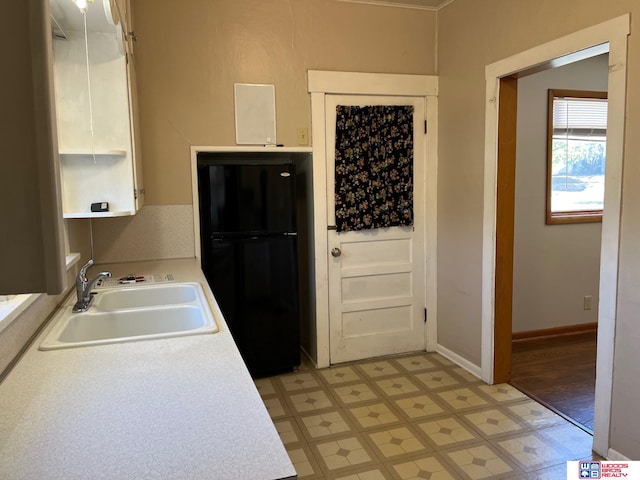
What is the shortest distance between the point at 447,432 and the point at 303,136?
6.99ft

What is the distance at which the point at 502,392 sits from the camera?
3080 millimetres

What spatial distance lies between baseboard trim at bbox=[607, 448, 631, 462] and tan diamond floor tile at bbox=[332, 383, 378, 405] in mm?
1286

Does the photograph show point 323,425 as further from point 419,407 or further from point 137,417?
point 137,417

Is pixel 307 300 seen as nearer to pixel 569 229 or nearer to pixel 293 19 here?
pixel 293 19

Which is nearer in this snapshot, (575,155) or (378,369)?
(378,369)

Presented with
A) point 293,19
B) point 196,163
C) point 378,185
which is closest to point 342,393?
point 378,185

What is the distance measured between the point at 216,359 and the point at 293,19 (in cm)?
270

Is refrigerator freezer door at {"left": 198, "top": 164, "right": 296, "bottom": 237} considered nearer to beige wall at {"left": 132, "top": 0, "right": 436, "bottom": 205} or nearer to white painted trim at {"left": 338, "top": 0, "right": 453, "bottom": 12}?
beige wall at {"left": 132, "top": 0, "right": 436, "bottom": 205}

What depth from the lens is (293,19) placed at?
332 cm

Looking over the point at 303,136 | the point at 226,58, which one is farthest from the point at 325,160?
the point at 226,58

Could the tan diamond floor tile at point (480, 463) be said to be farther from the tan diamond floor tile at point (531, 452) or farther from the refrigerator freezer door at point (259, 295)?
the refrigerator freezer door at point (259, 295)

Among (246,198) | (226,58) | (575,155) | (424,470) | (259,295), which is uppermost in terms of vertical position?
(226,58)

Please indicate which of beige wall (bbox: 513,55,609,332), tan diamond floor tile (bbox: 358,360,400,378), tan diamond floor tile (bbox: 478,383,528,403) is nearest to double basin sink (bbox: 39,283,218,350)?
tan diamond floor tile (bbox: 358,360,400,378)
